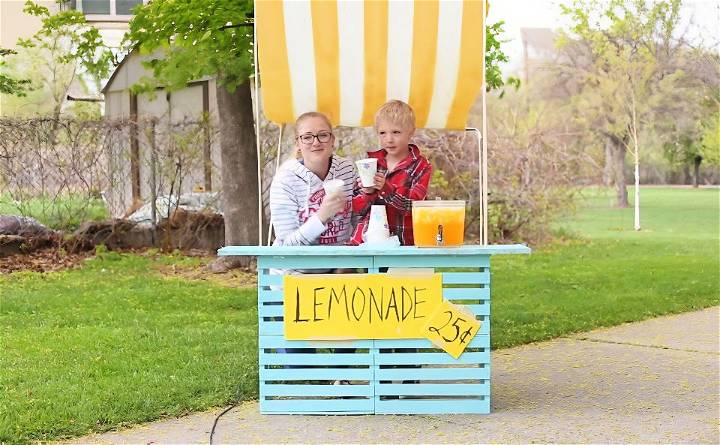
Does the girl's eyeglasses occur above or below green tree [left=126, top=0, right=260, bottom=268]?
below

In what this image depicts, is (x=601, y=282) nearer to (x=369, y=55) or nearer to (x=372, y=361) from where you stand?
(x=369, y=55)

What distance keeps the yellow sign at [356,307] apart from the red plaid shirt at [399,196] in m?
0.44

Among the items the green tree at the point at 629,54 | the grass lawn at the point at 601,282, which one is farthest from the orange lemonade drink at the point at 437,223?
the green tree at the point at 629,54

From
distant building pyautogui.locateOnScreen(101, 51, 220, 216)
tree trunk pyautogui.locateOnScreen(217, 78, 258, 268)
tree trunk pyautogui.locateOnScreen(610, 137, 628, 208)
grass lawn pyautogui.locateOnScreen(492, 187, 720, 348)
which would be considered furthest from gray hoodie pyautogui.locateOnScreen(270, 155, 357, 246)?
tree trunk pyautogui.locateOnScreen(610, 137, 628, 208)

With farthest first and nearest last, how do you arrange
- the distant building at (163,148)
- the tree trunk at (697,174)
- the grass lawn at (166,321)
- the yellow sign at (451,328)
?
the tree trunk at (697,174) < the distant building at (163,148) < the grass lawn at (166,321) < the yellow sign at (451,328)

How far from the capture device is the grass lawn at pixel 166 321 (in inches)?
193

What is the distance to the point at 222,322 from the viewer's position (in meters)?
7.78

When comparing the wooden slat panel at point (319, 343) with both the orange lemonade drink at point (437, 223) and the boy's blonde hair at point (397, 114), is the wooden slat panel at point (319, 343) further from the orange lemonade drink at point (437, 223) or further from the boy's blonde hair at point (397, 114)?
the boy's blonde hair at point (397, 114)

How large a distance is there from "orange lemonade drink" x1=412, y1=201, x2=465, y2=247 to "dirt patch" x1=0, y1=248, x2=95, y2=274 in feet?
25.1


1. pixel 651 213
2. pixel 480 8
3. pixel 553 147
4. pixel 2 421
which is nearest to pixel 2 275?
pixel 2 421

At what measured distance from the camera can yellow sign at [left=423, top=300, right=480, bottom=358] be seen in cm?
467

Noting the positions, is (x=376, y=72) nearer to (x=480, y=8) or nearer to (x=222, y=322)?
(x=480, y=8)

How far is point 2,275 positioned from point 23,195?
1.38m

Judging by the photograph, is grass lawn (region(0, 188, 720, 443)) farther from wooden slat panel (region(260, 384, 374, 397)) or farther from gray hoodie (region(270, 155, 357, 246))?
Result: gray hoodie (region(270, 155, 357, 246))
